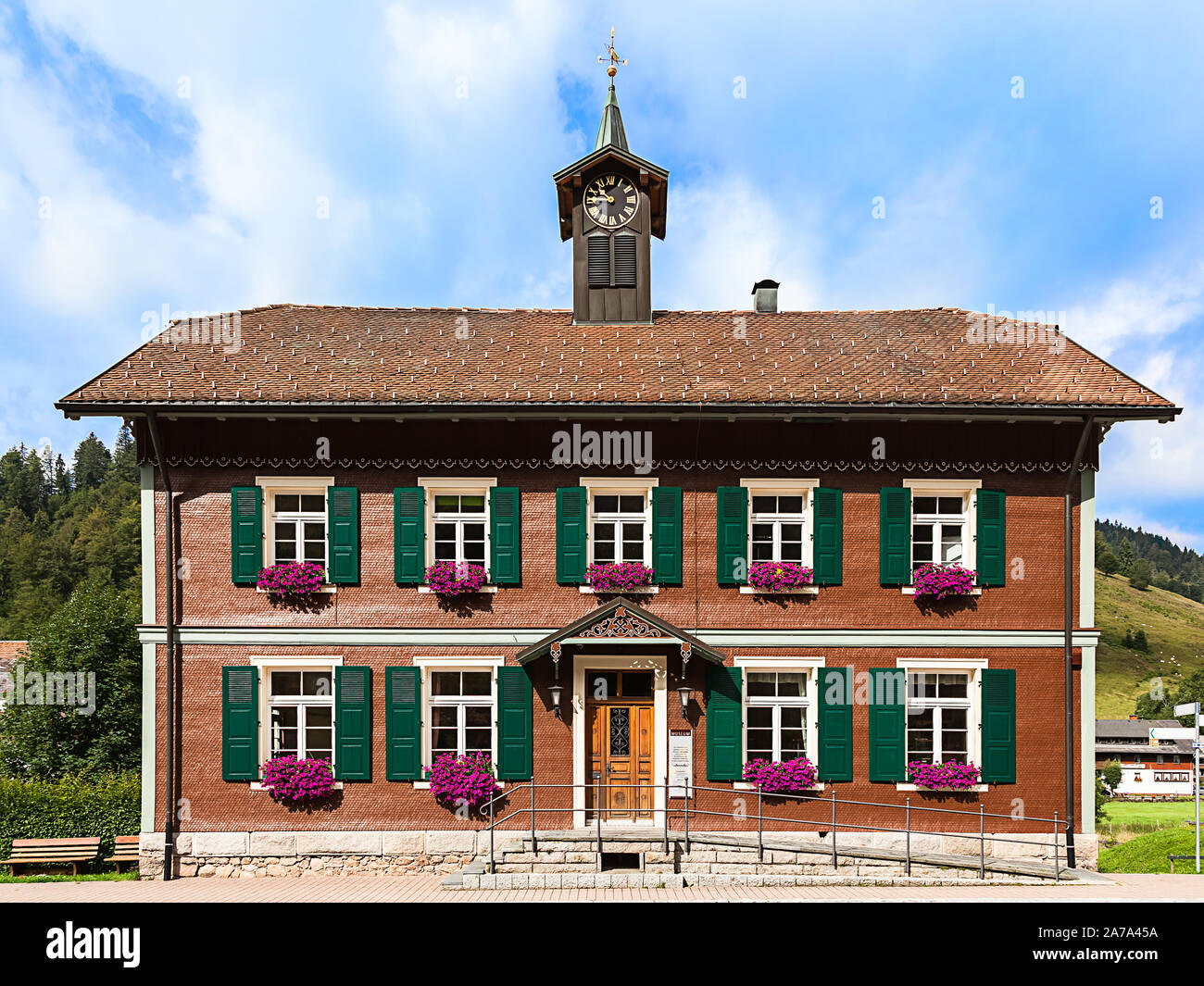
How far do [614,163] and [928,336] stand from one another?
22.6ft

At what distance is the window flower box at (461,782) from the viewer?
14.7m

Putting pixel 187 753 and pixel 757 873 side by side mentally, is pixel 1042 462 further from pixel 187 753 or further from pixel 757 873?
pixel 187 753

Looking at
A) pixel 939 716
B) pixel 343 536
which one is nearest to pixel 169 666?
pixel 343 536

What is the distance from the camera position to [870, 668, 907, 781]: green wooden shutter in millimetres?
14961

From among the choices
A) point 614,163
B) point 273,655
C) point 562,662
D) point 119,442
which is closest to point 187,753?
point 273,655

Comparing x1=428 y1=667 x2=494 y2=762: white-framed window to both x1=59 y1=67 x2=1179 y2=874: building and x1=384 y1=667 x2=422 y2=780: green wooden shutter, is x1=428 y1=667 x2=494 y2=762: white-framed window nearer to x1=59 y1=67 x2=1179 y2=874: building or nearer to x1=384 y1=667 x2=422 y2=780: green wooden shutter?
x1=59 y1=67 x2=1179 y2=874: building

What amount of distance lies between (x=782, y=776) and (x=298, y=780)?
24.7 ft

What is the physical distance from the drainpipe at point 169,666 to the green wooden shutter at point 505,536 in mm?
5095

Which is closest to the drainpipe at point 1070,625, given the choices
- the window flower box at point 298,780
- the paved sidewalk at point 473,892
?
the paved sidewalk at point 473,892

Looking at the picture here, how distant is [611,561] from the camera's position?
50.6ft

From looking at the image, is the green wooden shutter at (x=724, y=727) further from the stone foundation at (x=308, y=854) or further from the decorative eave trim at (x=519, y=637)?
the stone foundation at (x=308, y=854)

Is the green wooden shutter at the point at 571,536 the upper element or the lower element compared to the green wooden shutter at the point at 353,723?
upper

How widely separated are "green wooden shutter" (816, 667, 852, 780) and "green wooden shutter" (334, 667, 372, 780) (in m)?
7.16

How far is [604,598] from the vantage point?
1523cm
